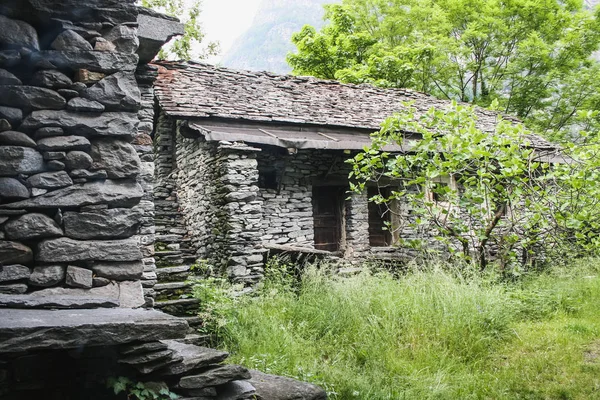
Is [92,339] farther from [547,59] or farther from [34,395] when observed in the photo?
[547,59]

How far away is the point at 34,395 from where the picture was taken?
7.70 feet

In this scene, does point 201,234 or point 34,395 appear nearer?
point 34,395

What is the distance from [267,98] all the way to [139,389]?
8.96 meters

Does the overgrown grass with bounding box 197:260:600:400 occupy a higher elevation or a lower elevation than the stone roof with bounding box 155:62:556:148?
lower

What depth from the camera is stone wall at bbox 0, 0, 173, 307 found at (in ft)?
9.27

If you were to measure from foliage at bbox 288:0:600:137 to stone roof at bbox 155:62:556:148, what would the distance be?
432 cm

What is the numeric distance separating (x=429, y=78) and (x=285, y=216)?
11113 mm

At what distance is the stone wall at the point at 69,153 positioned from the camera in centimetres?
282

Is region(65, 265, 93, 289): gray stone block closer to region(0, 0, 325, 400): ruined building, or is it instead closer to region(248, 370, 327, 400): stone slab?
region(0, 0, 325, 400): ruined building

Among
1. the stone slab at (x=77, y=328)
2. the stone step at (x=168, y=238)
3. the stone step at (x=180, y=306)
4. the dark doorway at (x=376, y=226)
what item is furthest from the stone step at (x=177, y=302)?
the dark doorway at (x=376, y=226)

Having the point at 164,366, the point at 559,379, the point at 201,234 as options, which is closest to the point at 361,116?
the point at 201,234

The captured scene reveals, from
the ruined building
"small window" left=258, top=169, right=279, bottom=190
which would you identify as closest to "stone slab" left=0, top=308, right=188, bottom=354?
the ruined building

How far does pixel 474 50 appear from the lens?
18.7 metres

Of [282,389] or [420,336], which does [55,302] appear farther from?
[420,336]
